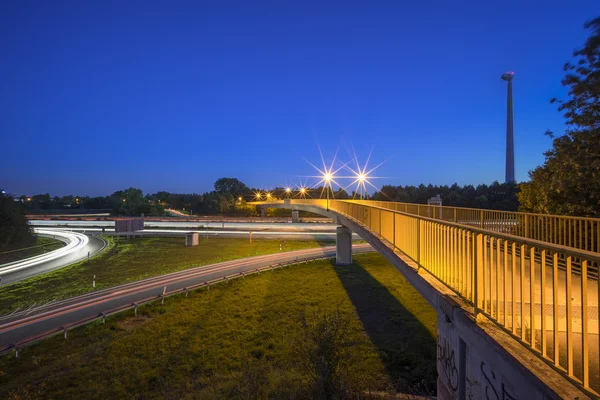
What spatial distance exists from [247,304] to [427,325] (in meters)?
7.96

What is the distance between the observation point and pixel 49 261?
26219 mm

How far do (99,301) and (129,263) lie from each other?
10.7 m

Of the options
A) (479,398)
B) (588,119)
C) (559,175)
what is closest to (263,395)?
(479,398)

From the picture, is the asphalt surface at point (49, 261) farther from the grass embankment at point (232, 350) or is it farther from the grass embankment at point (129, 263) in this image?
the grass embankment at point (232, 350)

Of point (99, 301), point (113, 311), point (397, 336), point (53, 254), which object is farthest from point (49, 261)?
point (397, 336)

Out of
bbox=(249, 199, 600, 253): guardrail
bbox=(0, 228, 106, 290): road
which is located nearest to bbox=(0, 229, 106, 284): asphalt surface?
bbox=(0, 228, 106, 290): road

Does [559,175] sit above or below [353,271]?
above

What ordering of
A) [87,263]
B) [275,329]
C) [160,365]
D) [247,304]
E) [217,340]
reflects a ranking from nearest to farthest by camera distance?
1. [160,365]
2. [217,340]
3. [275,329]
4. [247,304]
5. [87,263]

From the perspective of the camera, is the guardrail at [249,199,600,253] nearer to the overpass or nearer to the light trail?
the overpass

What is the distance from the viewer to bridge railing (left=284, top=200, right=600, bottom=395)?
9.45ft

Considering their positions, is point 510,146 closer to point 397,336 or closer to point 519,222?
point 519,222

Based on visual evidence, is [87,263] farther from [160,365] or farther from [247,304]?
[160,365]

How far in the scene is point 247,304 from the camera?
15.1 meters

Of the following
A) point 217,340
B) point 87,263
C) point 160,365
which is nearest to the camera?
point 160,365
